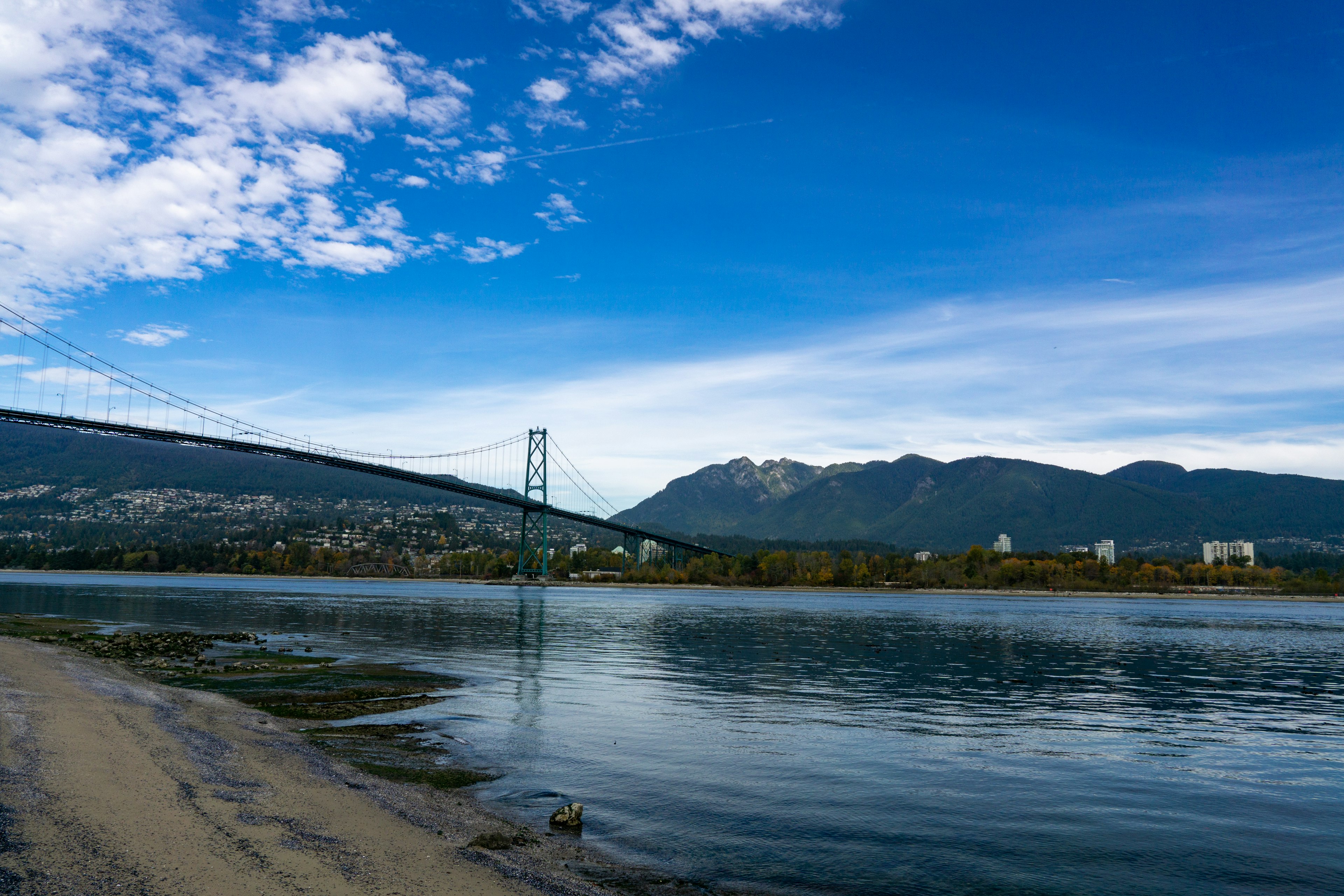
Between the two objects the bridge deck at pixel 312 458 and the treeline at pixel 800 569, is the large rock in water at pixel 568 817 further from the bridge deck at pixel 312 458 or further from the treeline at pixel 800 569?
the treeline at pixel 800 569

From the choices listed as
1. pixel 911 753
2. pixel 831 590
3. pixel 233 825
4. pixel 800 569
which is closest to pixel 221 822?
pixel 233 825

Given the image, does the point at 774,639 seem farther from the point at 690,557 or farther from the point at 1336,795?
the point at 690,557

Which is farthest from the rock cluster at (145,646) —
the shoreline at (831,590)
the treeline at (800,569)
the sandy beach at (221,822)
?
the treeline at (800,569)

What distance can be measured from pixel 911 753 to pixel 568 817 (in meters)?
6.87

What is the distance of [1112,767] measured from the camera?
12938 mm

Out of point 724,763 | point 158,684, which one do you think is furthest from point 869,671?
point 158,684

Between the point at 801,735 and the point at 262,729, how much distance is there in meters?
9.32

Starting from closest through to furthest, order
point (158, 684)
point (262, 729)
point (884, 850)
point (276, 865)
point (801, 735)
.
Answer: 1. point (276, 865)
2. point (884, 850)
3. point (262, 729)
4. point (801, 735)
5. point (158, 684)

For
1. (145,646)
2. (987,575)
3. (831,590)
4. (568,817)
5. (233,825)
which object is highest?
(233,825)

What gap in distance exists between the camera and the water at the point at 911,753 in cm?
861

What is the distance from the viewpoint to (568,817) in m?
9.17

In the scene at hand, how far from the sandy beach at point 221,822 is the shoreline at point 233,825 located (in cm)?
2

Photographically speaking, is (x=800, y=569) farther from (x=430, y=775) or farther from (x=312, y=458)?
(x=430, y=775)

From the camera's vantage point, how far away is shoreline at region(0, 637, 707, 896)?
649cm
